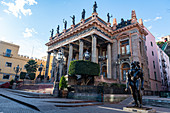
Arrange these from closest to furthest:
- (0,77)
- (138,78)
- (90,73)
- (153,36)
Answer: (138,78), (90,73), (153,36), (0,77)

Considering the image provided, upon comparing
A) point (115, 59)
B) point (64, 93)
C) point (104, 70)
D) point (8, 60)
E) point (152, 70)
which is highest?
point (8, 60)

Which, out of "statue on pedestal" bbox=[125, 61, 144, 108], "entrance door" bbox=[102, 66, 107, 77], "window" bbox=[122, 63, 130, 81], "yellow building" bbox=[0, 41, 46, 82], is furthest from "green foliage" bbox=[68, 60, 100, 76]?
"yellow building" bbox=[0, 41, 46, 82]

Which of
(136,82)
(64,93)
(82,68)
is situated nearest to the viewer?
(136,82)

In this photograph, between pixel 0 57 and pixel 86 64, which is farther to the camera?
pixel 0 57

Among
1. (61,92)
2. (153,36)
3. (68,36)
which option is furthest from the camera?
(153,36)

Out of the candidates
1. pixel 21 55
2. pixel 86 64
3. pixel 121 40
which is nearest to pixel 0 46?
pixel 21 55

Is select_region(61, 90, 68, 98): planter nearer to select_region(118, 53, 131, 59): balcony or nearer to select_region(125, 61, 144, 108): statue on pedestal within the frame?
select_region(125, 61, 144, 108): statue on pedestal

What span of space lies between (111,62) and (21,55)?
32999 mm

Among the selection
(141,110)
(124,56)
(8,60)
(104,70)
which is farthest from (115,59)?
(8,60)

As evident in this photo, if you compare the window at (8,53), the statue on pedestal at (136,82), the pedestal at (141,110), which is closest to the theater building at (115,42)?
the statue on pedestal at (136,82)

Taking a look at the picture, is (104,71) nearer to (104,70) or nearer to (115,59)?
(104,70)

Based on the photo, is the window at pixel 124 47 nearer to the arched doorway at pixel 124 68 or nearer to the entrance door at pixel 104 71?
the arched doorway at pixel 124 68

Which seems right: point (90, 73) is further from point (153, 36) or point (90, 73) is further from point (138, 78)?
point (153, 36)

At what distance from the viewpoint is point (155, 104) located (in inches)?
380
